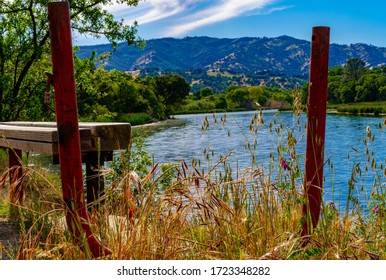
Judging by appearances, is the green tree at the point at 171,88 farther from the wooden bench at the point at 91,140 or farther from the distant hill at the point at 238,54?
the distant hill at the point at 238,54

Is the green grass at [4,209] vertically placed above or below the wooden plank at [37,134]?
below

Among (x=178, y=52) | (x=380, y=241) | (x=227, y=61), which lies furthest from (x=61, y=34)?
(x=227, y=61)

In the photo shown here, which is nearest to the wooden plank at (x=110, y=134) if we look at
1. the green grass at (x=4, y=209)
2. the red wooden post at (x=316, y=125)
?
the red wooden post at (x=316, y=125)

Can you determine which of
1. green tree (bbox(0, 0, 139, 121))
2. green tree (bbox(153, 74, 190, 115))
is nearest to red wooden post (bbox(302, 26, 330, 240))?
green tree (bbox(0, 0, 139, 121))

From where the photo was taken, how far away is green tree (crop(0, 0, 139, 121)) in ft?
38.0

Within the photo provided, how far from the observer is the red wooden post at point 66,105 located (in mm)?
2652

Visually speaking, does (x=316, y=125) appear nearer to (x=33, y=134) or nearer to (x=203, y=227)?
(x=203, y=227)

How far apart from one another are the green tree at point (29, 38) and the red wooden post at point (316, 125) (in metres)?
9.29

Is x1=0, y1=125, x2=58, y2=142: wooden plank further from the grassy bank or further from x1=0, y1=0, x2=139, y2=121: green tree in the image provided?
x1=0, y1=0, x2=139, y2=121: green tree

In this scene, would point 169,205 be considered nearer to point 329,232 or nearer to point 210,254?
point 210,254

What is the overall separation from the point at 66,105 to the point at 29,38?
9815 mm

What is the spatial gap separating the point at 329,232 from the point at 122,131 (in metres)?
1.55

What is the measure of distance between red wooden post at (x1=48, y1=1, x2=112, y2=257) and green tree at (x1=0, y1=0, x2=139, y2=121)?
902cm

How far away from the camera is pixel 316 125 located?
2.84 meters
